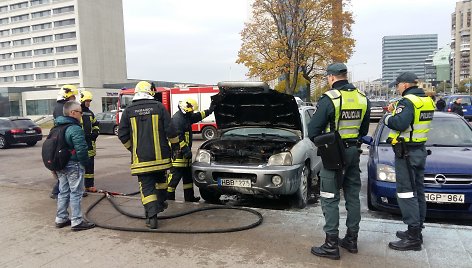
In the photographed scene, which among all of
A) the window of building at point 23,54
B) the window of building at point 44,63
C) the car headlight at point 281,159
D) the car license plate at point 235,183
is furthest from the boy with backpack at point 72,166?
the window of building at point 23,54

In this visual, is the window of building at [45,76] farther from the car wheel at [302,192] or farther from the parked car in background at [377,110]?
the car wheel at [302,192]

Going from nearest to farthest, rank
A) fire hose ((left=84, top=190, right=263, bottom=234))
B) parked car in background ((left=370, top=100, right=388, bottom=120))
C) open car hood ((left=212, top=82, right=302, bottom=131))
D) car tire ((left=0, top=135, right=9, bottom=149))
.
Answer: fire hose ((left=84, top=190, right=263, bottom=234)) → open car hood ((left=212, top=82, right=302, bottom=131)) → car tire ((left=0, top=135, right=9, bottom=149)) → parked car in background ((left=370, top=100, right=388, bottom=120))

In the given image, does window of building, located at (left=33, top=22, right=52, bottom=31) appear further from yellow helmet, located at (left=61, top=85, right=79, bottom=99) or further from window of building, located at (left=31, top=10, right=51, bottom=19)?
yellow helmet, located at (left=61, top=85, right=79, bottom=99)

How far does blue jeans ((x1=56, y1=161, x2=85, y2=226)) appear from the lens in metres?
4.90

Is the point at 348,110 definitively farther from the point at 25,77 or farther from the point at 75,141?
the point at 25,77

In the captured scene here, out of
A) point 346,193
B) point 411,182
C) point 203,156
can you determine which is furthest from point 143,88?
point 411,182

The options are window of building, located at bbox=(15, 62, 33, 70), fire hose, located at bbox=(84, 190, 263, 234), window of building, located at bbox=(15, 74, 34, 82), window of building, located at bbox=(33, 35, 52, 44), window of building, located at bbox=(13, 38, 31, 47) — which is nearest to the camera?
fire hose, located at bbox=(84, 190, 263, 234)

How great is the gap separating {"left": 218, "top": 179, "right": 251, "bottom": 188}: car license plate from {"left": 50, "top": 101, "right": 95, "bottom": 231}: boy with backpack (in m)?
1.90

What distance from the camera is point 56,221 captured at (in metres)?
5.01

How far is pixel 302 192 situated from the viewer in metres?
6.09

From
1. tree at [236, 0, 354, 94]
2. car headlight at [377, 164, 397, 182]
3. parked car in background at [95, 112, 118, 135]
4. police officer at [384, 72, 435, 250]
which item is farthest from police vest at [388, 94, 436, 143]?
tree at [236, 0, 354, 94]

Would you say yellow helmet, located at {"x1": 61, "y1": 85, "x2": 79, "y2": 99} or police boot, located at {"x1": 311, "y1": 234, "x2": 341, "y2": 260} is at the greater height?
yellow helmet, located at {"x1": 61, "y1": 85, "x2": 79, "y2": 99}

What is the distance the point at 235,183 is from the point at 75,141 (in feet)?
7.56

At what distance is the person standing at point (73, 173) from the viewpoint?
4828mm
